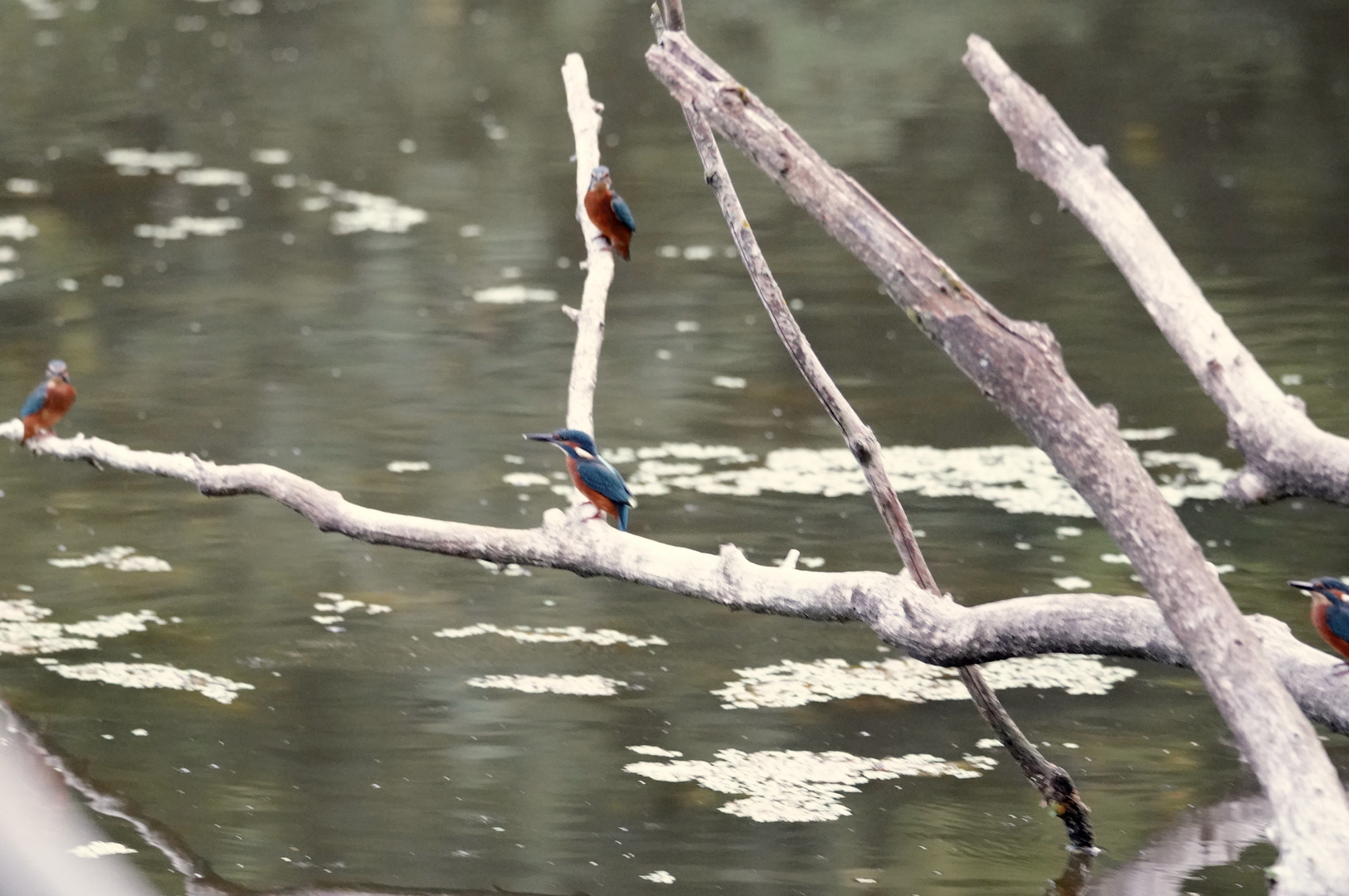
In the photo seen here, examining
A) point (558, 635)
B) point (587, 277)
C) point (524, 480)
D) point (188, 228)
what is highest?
point (188, 228)

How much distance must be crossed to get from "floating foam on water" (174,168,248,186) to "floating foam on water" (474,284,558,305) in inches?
112

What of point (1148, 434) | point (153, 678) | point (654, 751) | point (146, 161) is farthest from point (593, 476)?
point (146, 161)

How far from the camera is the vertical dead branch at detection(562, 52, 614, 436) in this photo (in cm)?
344

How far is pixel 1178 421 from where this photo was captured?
243 inches

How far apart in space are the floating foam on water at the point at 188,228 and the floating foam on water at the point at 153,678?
16.6ft

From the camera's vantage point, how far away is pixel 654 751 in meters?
3.89

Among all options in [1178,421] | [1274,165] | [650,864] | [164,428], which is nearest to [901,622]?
[650,864]

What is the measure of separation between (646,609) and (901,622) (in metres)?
2.21

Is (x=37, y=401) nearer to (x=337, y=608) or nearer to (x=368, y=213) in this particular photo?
(x=337, y=608)

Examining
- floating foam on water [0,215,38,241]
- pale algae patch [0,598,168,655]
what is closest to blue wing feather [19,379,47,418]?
pale algae patch [0,598,168,655]

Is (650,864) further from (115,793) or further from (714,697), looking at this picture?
(115,793)

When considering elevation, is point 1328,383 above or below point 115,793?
above

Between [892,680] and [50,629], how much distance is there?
84.2 inches

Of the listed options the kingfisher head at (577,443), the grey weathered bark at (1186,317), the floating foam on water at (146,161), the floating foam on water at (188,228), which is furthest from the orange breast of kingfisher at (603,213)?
the floating foam on water at (146,161)
